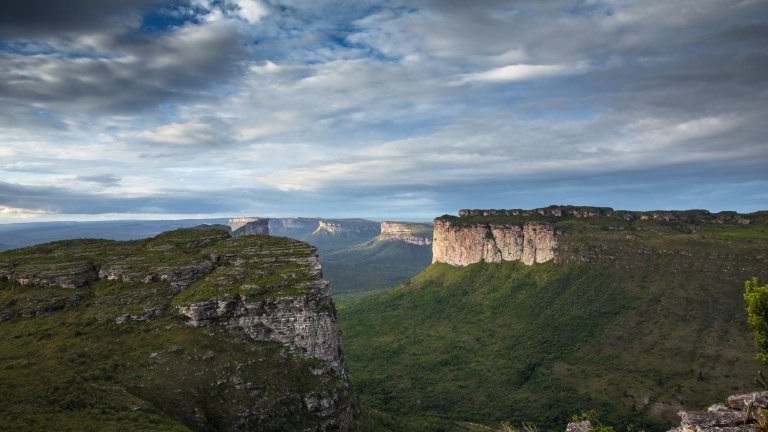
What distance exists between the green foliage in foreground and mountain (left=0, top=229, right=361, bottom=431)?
43903 millimetres

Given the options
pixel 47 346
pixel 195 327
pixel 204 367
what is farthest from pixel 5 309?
pixel 204 367

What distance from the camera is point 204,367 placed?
69750mm

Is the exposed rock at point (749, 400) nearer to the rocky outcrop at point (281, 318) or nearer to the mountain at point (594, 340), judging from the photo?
the rocky outcrop at point (281, 318)

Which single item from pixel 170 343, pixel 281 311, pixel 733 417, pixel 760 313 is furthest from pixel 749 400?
pixel 170 343

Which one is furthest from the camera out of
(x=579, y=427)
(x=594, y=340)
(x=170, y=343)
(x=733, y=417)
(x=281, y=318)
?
(x=594, y=340)

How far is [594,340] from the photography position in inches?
5891

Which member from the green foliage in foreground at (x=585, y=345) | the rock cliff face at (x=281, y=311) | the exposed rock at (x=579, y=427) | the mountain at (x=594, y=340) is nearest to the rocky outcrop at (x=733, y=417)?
the exposed rock at (x=579, y=427)

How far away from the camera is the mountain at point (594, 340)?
116m

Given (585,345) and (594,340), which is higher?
(594,340)

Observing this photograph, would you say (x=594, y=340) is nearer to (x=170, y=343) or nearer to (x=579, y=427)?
(x=579, y=427)

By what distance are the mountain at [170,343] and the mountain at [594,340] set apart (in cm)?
4255

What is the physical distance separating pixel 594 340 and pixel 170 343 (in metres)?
133

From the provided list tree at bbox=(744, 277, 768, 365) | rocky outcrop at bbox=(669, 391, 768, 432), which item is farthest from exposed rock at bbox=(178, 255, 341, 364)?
rocky outcrop at bbox=(669, 391, 768, 432)

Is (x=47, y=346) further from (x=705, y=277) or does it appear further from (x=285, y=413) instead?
(x=705, y=277)
